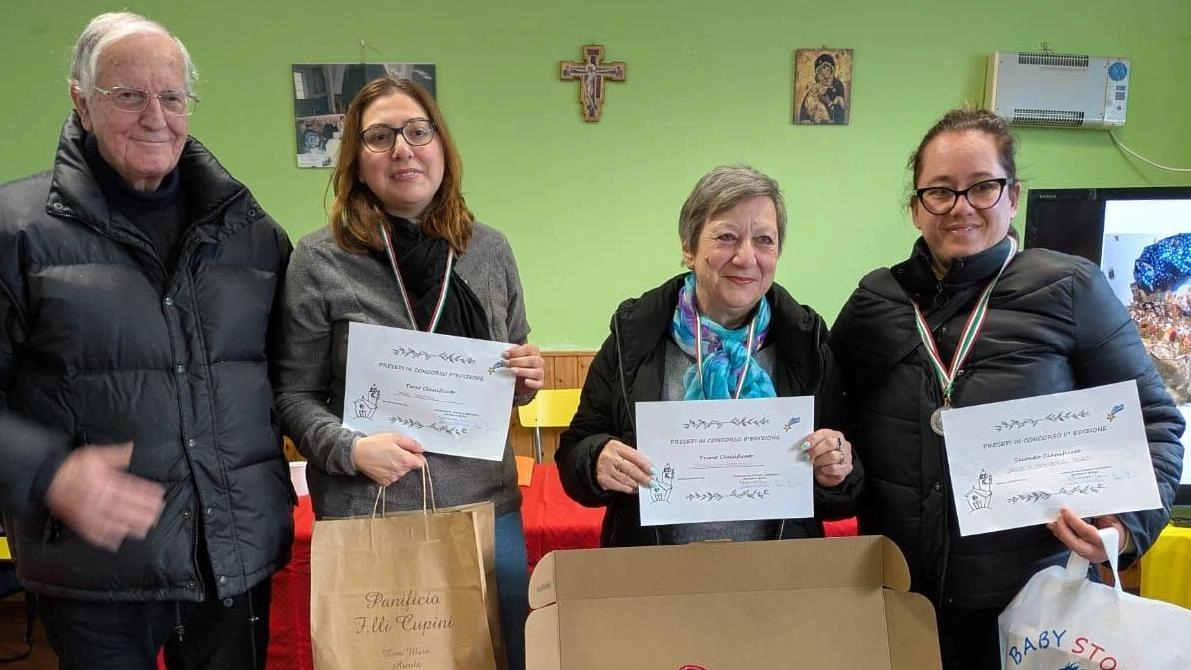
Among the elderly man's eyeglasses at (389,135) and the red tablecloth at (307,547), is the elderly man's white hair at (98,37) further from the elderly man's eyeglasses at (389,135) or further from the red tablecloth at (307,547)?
the red tablecloth at (307,547)

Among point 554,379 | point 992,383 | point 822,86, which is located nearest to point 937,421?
point 992,383

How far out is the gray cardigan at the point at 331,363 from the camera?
4.07 ft

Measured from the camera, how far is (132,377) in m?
1.08

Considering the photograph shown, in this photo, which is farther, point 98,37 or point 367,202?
point 367,202

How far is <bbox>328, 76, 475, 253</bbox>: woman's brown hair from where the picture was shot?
1.26 meters

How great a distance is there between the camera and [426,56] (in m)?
3.14

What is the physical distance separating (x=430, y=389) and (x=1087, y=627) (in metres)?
1.14

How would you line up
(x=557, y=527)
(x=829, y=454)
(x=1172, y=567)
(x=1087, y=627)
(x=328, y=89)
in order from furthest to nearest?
(x=328, y=89)
(x=557, y=527)
(x=1172, y=567)
(x=829, y=454)
(x=1087, y=627)

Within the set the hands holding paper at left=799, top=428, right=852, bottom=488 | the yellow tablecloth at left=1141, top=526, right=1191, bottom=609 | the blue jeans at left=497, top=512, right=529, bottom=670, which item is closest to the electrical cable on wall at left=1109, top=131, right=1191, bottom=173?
the yellow tablecloth at left=1141, top=526, right=1191, bottom=609

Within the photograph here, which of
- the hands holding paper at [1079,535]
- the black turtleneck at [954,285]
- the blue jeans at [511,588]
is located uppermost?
the black turtleneck at [954,285]

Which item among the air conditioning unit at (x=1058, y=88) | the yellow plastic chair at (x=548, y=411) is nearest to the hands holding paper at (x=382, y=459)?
the yellow plastic chair at (x=548, y=411)

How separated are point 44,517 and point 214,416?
29 centimetres

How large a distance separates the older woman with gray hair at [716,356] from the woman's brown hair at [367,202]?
39 centimetres

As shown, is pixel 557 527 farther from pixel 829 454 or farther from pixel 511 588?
pixel 829 454
